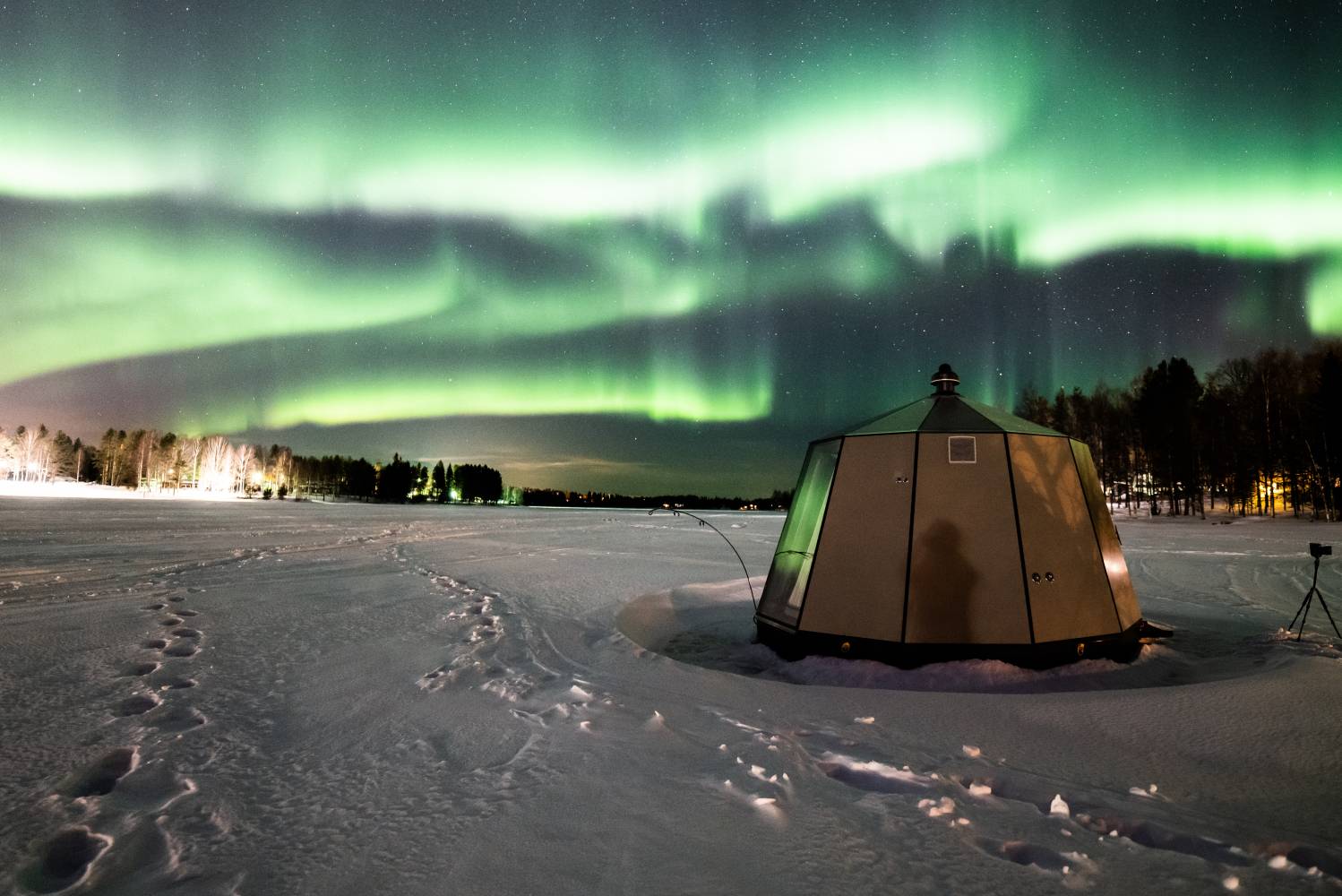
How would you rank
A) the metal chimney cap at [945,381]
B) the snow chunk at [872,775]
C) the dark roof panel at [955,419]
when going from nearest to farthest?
the snow chunk at [872,775] → the dark roof panel at [955,419] → the metal chimney cap at [945,381]

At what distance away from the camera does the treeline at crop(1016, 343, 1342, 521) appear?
38750 millimetres

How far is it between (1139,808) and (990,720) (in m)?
1.65

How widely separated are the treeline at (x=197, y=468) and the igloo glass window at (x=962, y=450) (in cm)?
11365

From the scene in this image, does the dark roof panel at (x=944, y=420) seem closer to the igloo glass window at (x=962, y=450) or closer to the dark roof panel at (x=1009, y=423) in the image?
the dark roof panel at (x=1009, y=423)

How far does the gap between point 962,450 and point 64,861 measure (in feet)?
25.8

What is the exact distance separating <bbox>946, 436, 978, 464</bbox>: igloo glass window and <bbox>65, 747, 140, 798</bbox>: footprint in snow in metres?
7.75

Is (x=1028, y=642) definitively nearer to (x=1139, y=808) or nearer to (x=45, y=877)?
(x=1139, y=808)

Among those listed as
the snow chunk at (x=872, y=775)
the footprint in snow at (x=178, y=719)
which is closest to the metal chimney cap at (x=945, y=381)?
the snow chunk at (x=872, y=775)

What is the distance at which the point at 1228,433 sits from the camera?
1754 inches

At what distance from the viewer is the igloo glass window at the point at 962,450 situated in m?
7.33

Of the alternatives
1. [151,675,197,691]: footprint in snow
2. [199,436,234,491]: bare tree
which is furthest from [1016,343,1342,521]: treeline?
[199,436,234,491]: bare tree

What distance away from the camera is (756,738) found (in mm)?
4855

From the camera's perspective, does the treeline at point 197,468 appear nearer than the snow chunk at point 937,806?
No

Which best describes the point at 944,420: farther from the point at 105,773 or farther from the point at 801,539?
the point at 105,773
